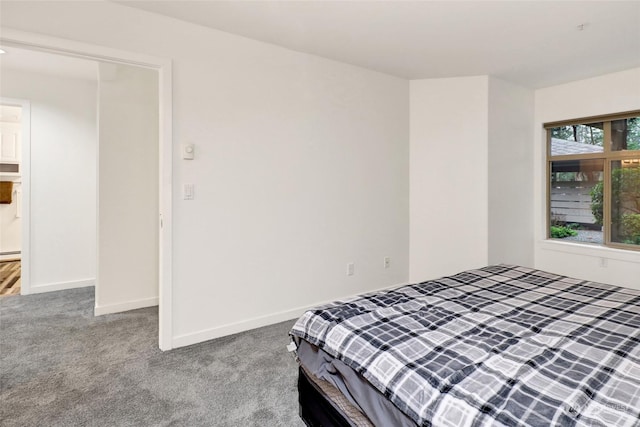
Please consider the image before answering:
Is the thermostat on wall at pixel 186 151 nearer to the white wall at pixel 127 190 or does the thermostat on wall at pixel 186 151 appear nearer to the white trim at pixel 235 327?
the white wall at pixel 127 190

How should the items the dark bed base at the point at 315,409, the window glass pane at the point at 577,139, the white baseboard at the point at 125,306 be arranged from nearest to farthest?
1. the dark bed base at the point at 315,409
2. the white baseboard at the point at 125,306
3. the window glass pane at the point at 577,139

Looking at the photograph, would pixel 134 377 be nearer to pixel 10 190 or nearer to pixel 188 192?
pixel 188 192

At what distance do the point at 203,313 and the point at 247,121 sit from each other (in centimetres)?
160

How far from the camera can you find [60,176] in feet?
13.1

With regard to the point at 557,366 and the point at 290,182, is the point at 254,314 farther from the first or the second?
the point at 557,366

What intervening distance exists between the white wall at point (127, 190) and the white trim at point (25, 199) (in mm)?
1327

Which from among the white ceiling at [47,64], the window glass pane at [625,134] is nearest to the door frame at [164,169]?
the white ceiling at [47,64]

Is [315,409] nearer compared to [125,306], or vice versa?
[315,409]

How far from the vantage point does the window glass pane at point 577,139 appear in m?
3.70

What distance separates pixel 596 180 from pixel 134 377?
15.7ft

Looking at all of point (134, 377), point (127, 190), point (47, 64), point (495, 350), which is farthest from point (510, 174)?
point (47, 64)

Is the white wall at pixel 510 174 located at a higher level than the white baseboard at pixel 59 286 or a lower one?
higher

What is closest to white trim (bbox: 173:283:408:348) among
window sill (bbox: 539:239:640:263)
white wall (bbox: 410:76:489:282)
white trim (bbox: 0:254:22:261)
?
white wall (bbox: 410:76:489:282)

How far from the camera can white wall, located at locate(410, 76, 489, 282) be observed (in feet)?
11.6
